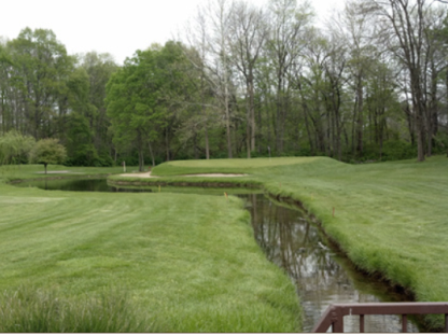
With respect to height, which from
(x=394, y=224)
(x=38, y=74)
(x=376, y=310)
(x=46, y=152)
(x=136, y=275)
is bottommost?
(x=394, y=224)

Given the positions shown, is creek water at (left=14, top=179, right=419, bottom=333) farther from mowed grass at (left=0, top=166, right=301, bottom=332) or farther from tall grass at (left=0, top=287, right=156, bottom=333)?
tall grass at (left=0, top=287, right=156, bottom=333)

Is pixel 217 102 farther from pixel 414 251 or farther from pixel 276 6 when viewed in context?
pixel 414 251

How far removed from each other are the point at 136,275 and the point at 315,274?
153 inches

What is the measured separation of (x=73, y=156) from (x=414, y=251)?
176ft

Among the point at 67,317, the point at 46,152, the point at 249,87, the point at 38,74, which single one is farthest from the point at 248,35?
the point at 67,317

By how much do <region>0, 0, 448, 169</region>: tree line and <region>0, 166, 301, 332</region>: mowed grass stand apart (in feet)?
88.2

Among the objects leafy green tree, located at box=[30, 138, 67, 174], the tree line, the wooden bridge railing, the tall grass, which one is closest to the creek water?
the wooden bridge railing

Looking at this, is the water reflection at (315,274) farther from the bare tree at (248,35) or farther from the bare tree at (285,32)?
the bare tree at (285,32)

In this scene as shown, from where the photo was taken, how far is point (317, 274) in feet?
27.4

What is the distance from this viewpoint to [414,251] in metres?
8.27

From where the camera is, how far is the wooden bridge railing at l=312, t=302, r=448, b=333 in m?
2.84

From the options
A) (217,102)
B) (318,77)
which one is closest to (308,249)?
(217,102)

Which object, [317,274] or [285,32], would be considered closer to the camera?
[317,274]

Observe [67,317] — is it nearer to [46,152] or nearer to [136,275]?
[136,275]
